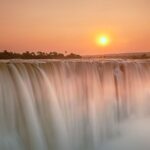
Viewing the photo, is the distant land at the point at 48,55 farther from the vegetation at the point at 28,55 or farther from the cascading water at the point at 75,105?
the cascading water at the point at 75,105

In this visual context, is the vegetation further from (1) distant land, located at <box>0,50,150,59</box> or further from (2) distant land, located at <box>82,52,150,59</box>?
(2) distant land, located at <box>82,52,150,59</box>

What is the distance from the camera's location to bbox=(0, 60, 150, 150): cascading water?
81.3 inches

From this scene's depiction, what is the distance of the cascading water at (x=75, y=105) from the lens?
2.06 metres

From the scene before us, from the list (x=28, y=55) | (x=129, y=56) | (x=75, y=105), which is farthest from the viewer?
(x=129, y=56)

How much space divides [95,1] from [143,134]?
96 centimetres

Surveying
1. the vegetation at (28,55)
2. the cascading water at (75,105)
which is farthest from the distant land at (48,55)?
the cascading water at (75,105)

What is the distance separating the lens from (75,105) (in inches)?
91.0

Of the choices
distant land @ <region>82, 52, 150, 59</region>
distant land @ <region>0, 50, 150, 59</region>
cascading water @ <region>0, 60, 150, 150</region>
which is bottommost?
cascading water @ <region>0, 60, 150, 150</region>

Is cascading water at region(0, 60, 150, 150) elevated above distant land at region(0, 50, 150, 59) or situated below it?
below

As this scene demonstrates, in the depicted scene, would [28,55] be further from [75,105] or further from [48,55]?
[75,105]

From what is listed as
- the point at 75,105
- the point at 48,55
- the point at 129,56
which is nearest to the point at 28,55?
the point at 48,55

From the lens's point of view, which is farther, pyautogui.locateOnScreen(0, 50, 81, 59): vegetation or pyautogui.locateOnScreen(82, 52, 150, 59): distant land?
pyautogui.locateOnScreen(82, 52, 150, 59): distant land

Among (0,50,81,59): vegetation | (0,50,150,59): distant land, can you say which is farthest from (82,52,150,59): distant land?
(0,50,81,59): vegetation

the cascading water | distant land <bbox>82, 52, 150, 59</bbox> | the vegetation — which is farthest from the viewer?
distant land <bbox>82, 52, 150, 59</bbox>
